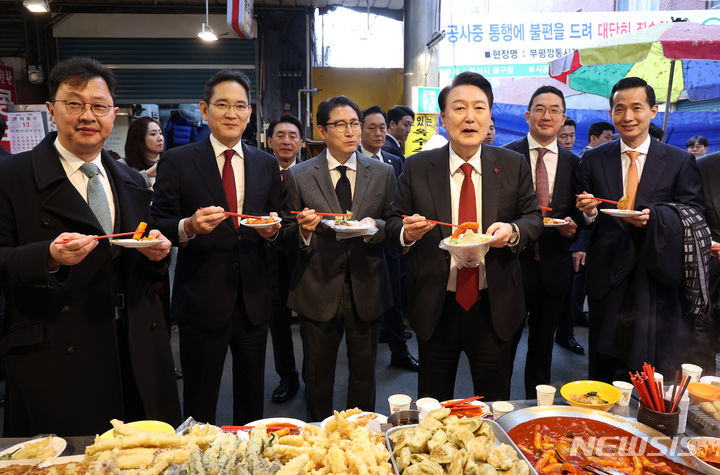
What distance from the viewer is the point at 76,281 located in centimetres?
201

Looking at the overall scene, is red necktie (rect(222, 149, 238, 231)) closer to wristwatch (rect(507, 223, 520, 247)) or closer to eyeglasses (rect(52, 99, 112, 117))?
eyeglasses (rect(52, 99, 112, 117))

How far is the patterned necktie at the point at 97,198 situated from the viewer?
6.88 feet

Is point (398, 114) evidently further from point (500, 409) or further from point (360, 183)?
point (500, 409)

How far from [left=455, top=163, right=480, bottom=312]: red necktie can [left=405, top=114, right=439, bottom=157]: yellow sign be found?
449 cm

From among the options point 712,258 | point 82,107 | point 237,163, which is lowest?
point 712,258

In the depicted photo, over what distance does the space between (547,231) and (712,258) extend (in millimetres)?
951

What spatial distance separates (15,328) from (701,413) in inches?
102

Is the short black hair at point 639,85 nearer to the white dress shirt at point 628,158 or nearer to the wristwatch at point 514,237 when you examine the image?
the white dress shirt at point 628,158

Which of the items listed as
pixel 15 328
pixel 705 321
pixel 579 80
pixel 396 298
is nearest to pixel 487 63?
pixel 579 80

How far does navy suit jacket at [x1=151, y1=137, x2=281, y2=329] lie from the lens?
260 centimetres

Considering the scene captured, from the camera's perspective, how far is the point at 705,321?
3057mm

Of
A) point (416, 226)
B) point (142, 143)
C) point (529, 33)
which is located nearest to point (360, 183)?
point (416, 226)

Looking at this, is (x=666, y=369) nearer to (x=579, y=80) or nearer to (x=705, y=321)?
(x=705, y=321)

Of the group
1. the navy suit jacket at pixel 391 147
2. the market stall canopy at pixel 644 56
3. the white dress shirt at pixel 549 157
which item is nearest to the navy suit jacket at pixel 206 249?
the white dress shirt at pixel 549 157
